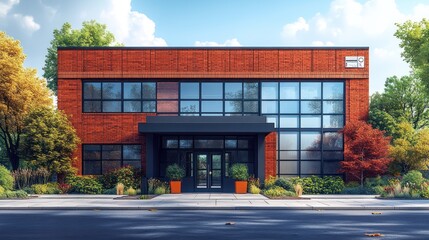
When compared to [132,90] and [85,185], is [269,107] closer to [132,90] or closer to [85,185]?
[132,90]

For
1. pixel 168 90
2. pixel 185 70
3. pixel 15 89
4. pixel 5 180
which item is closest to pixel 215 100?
pixel 185 70

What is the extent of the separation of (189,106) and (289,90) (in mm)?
6864

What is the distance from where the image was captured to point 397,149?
1419 inches

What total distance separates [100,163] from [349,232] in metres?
24.1

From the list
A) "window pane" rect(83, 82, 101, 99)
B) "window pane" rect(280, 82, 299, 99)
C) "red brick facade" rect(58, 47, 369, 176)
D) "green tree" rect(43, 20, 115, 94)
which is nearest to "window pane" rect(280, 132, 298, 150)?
"red brick facade" rect(58, 47, 369, 176)

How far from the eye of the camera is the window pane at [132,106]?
37.3 metres

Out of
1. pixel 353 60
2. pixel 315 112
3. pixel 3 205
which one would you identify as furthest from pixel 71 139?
pixel 353 60

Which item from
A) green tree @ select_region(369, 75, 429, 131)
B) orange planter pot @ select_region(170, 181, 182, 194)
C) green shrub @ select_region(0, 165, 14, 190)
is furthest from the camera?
green tree @ select_region(369, 75, 429, 131)

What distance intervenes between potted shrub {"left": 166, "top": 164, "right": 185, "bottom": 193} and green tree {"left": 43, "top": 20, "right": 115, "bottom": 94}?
2908 centimetres

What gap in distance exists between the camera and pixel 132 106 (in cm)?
3734

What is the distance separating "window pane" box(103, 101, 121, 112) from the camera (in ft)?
123

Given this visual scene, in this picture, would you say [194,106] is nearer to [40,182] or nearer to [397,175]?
[40,182]

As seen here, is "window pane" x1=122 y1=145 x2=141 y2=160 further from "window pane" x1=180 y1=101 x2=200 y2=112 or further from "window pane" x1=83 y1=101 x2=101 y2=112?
"window pane" x1=180 y1=101 x2=200 y2=112

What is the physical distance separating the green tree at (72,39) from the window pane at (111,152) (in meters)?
25.3
